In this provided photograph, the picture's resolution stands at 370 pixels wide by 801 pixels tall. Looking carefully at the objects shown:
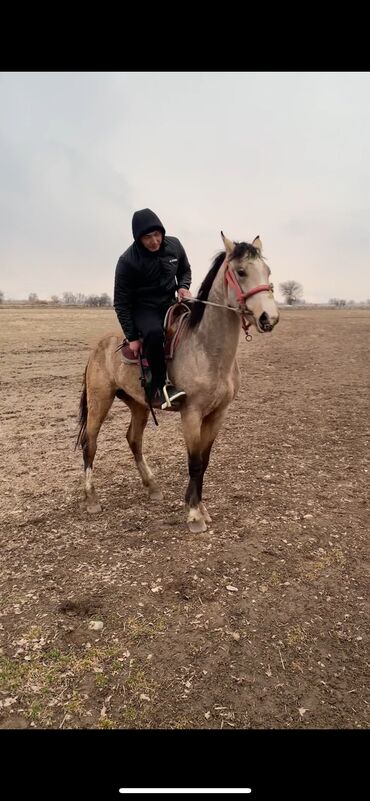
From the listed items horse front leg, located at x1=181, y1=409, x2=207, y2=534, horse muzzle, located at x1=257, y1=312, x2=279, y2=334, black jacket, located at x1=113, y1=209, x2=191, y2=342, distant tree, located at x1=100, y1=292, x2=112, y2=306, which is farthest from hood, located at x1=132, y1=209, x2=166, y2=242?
distant tree, located at x1=100, y1=292, x2=112, y2=306

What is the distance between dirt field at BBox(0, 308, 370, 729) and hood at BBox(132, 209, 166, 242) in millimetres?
3267

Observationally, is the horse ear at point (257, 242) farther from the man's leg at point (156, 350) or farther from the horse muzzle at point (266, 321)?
the man's leg at point (156, 350)

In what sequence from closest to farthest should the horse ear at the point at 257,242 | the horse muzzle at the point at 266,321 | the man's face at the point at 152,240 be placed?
1. the horse muzzle at the point at 266,321
2. the horse ear at the point at 257,242
3. the man's face at the point at 152,240

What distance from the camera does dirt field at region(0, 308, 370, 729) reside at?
2.59 metres

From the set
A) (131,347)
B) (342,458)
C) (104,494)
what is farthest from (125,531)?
(342,458)

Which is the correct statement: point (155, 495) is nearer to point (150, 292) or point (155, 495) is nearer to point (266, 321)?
point (150, 292)

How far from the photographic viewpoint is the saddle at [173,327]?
15.2ft

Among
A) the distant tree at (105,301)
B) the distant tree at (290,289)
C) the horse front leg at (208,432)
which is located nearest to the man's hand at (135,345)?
the horse front leg at (208,432)

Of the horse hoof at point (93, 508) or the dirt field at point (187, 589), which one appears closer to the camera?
the dirt field at point (187, 589)

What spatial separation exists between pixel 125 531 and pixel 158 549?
0.58 meters

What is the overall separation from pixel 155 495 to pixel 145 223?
3.36m

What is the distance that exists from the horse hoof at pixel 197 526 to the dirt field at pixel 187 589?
8 cm

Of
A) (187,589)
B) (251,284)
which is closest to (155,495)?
(187,589)
